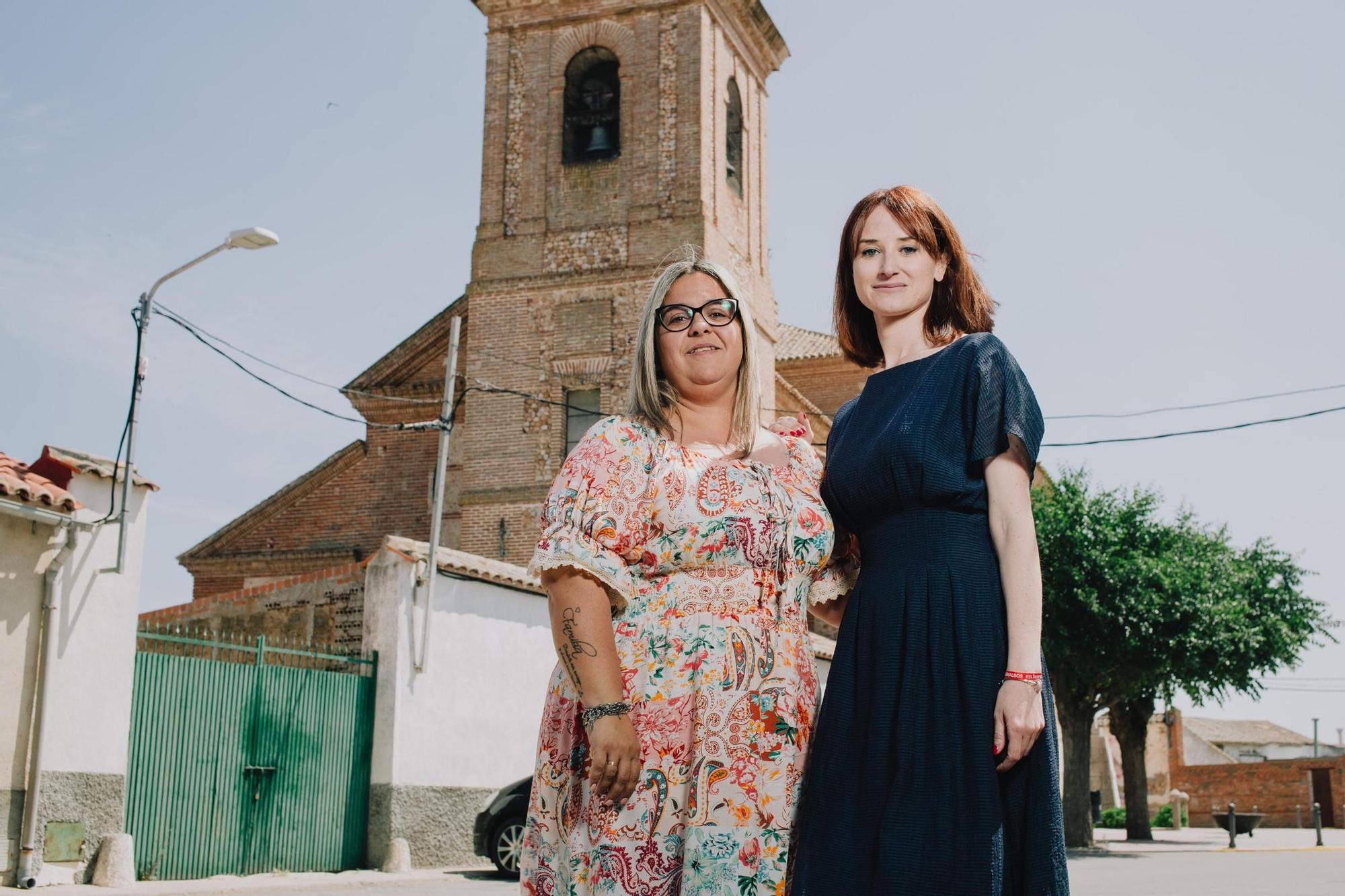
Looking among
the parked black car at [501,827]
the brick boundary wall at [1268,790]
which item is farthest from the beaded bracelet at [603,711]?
the brick boundary wall at [1268,790]

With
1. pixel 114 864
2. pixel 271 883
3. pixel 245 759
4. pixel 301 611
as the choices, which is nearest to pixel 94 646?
pixel 114 864

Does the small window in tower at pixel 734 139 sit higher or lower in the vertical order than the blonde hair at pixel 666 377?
higher

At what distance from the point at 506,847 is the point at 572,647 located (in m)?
10.7

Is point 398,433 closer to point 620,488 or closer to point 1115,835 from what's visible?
point 1115,835

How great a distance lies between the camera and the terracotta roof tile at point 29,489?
10.0m

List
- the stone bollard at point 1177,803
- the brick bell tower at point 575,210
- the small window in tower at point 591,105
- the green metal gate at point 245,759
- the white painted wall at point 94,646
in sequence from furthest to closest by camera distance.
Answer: the stone bollard at point 1177,803 < the small window in tower at point 591,105 < the brick bell tower at point 575,210 < the green metal gate at point 245,759 < the white painted wall at point 94,646

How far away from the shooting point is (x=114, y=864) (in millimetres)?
10422

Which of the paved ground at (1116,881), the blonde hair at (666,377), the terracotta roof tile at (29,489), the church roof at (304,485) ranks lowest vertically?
the paved ground at (1116,881)

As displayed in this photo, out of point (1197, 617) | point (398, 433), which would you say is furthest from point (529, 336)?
point (1197, 617)

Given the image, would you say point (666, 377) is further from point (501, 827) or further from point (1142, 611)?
point (1142, 611)

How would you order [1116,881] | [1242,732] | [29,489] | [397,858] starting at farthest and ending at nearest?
[1242,732] < [397,858] < [1116,881] < [29,489]

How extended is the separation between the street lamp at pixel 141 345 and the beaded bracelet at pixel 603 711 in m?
9.29

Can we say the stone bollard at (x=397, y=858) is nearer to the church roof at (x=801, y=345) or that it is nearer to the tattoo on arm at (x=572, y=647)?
the tattoo on arm at (x=572, y=647)

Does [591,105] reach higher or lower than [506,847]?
higher
